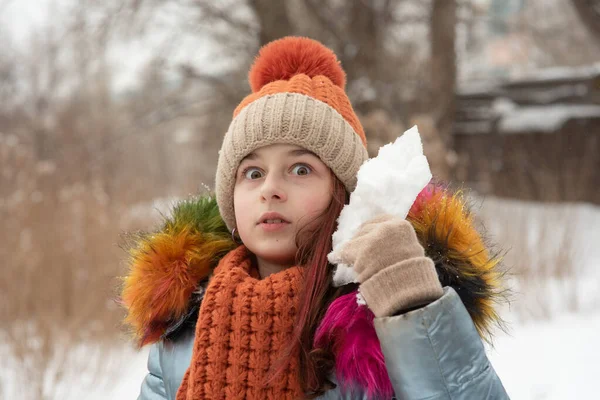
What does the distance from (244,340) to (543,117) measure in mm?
10516

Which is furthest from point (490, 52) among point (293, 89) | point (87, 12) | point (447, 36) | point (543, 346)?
point (293, 89)

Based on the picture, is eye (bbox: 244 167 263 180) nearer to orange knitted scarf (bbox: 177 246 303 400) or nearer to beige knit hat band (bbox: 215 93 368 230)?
beige knit hat band (bbox: 215 93 368 230)

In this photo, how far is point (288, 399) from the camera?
1.38 meters

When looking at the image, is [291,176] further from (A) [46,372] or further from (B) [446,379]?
(A) [46,372]

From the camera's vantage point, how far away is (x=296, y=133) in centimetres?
159

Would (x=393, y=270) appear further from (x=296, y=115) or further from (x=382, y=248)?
(x=296, y=115)

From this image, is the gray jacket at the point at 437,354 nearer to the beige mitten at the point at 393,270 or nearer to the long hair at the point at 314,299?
the beige mitten at the point at 393,270

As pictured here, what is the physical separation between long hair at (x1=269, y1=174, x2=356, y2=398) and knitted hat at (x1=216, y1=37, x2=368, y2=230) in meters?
0.15

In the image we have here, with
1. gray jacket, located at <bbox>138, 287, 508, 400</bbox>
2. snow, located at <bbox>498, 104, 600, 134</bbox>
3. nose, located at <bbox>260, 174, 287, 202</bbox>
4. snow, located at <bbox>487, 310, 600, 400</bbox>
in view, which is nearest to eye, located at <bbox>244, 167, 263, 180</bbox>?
nose, located at <bbox>260, 174, 287, 202</bbox>

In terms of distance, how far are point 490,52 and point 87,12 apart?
75.7 ft

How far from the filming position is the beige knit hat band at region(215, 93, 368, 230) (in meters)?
1.60

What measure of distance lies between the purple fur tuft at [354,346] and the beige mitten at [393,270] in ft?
0.32

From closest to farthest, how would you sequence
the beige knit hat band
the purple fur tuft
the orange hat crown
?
1. the purple fur tuft
2. the beige knit hat band
3. the orange hat crown

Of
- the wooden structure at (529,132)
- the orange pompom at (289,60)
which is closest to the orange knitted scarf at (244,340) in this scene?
the orange pompom at (289,60)
